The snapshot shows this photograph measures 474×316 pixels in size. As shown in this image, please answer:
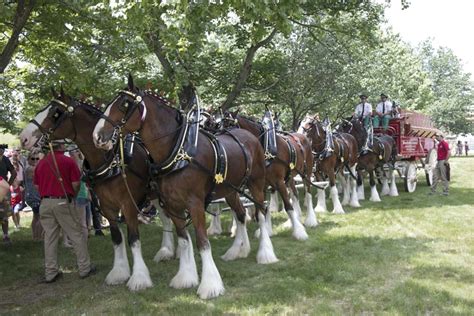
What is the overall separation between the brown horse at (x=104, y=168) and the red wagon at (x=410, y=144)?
34.5ft

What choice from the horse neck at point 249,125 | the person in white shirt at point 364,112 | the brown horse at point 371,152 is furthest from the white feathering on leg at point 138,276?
the person in white shirt at point 364,112

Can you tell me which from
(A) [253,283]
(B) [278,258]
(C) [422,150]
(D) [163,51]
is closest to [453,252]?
(B) [278,258]

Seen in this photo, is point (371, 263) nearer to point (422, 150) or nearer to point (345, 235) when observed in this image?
point (345, 235)

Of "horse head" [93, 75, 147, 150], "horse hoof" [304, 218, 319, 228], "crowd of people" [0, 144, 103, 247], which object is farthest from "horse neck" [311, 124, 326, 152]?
"horse head" [93, 75, 147, 150]

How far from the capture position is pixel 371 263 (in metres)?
6.63

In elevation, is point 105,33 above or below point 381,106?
Result: above

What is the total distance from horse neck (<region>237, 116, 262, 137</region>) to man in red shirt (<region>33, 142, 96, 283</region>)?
3.05m

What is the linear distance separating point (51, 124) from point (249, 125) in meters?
3.67

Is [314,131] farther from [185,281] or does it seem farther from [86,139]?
[86,139]

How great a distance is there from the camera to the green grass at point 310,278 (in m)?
5.09

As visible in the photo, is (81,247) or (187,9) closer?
(187,9)

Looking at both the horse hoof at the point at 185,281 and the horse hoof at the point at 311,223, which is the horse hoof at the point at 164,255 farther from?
the horse hoof at the point at 311,223

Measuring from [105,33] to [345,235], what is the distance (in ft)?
21.0

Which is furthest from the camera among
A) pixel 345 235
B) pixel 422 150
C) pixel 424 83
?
pixel 424 83
